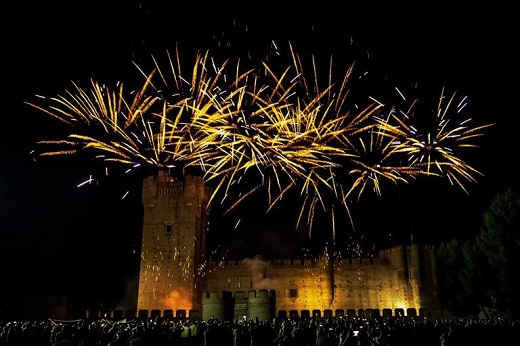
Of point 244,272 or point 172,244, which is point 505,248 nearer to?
point 244,272

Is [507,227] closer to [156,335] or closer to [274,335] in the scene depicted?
[274,335]

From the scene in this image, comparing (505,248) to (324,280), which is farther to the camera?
(324,280)

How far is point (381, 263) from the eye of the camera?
43156 mm

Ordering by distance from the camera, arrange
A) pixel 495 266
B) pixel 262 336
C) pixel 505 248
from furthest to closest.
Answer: pixel 495 266 → pixel 505 248 → pixel 262 336

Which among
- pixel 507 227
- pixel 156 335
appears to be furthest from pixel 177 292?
pixel 156 335

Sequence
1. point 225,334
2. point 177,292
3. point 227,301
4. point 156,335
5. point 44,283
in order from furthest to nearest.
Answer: point 44,283 < point 177,292 < point 227,301 < point 225,334 < point 156,335

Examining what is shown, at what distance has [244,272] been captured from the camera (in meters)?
43.6

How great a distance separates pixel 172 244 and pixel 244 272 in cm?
625

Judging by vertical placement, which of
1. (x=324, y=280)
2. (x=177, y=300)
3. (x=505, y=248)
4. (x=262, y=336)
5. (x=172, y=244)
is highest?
(x=172, y=244)

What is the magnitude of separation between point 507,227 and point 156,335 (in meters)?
22.3

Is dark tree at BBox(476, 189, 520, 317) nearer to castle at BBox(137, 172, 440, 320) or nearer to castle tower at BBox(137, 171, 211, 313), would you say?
castle at BBox(137, 172, 440, 320)

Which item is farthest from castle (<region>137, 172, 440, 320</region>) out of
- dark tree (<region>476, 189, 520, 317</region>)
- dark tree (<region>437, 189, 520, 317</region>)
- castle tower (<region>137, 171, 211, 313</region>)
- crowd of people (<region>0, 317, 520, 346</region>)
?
crowd of people (<region>0, 317, 520, 346</region>)

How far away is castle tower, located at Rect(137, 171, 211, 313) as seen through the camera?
1635 inches

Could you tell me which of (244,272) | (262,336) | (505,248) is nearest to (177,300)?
(244,272)
